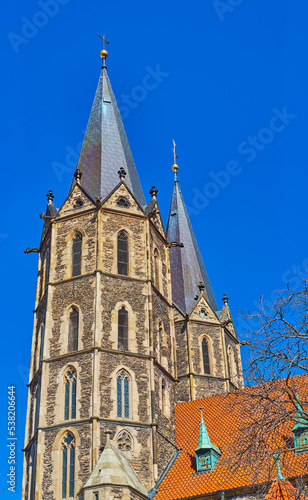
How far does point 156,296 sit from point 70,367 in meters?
4.32

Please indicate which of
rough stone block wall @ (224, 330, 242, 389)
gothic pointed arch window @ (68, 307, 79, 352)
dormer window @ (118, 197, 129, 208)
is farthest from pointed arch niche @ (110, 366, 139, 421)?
rough stone block wall @ (224, 330, 242, 389)

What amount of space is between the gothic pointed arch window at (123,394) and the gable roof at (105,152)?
717 centimetres

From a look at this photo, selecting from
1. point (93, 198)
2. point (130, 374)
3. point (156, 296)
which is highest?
point (93, 198)

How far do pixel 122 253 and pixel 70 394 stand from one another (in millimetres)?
5484

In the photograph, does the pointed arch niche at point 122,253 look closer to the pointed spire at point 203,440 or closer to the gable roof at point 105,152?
the gable roof at point 105,152

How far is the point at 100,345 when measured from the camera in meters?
23.6

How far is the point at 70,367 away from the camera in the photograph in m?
23.7

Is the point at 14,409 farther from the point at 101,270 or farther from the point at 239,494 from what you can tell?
the point at 239,494

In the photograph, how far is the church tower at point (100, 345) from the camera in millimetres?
22047

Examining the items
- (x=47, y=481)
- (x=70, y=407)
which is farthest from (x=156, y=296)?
(x=47, y=481)

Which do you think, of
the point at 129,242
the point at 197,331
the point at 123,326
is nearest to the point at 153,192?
the point at 129,242

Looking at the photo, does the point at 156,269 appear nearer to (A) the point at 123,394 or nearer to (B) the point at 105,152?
(B) the point at 105,152

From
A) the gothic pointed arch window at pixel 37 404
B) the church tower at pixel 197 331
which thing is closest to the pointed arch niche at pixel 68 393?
the gothic pointed arch window at pixel 37 404

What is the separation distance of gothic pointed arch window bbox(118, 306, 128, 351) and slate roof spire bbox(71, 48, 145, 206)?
4.81 metres
